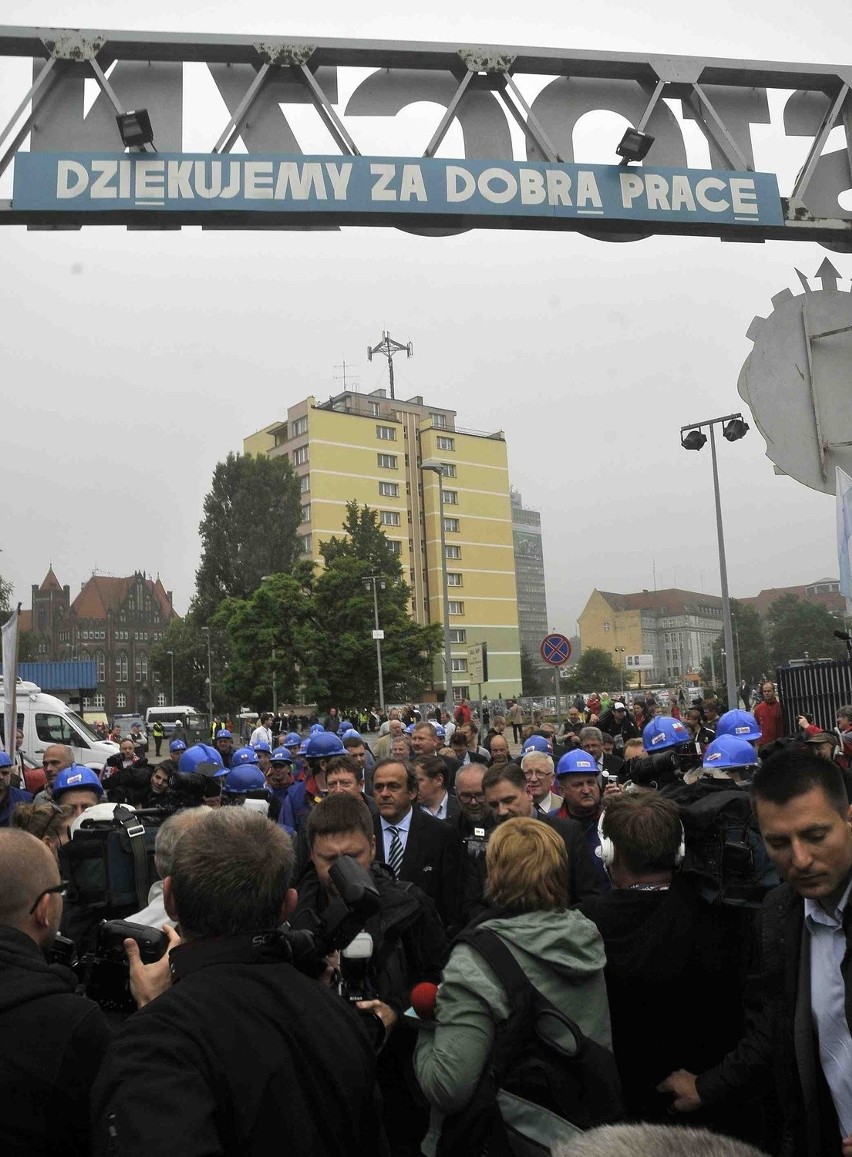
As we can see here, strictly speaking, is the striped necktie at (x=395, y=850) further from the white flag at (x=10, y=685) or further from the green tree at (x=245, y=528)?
the green tree at (x=245, y=528)

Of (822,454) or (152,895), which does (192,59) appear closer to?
(822,454)

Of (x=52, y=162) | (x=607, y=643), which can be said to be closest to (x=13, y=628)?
(x=52, y=162)

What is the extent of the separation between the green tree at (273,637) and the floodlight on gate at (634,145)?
143 feet

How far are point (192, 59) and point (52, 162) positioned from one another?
0.93 m

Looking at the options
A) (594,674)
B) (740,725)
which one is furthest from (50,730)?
(594,674)

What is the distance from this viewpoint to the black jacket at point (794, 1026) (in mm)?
2455

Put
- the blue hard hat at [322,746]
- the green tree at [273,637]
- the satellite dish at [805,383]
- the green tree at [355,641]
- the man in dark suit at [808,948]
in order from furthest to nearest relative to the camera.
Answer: the green tree at [273,637]
the green tree at [355,641]
the blue hard hat at [322,746]
the satellite dish at [805,383]
the man in dark suit at [808,948]

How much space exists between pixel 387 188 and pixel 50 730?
768 inches

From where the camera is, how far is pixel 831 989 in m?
2.46

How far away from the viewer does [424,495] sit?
286ft

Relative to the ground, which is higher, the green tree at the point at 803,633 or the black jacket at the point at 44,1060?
the green tree at the point at 803,633

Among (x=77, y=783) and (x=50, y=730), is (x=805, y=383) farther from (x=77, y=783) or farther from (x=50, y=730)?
(x=50, y=730)

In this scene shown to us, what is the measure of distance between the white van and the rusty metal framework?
18.7m

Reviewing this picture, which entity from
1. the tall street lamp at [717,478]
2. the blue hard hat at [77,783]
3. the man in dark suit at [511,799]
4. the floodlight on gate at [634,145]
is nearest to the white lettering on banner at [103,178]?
the floodlight on gate at [634,145]
